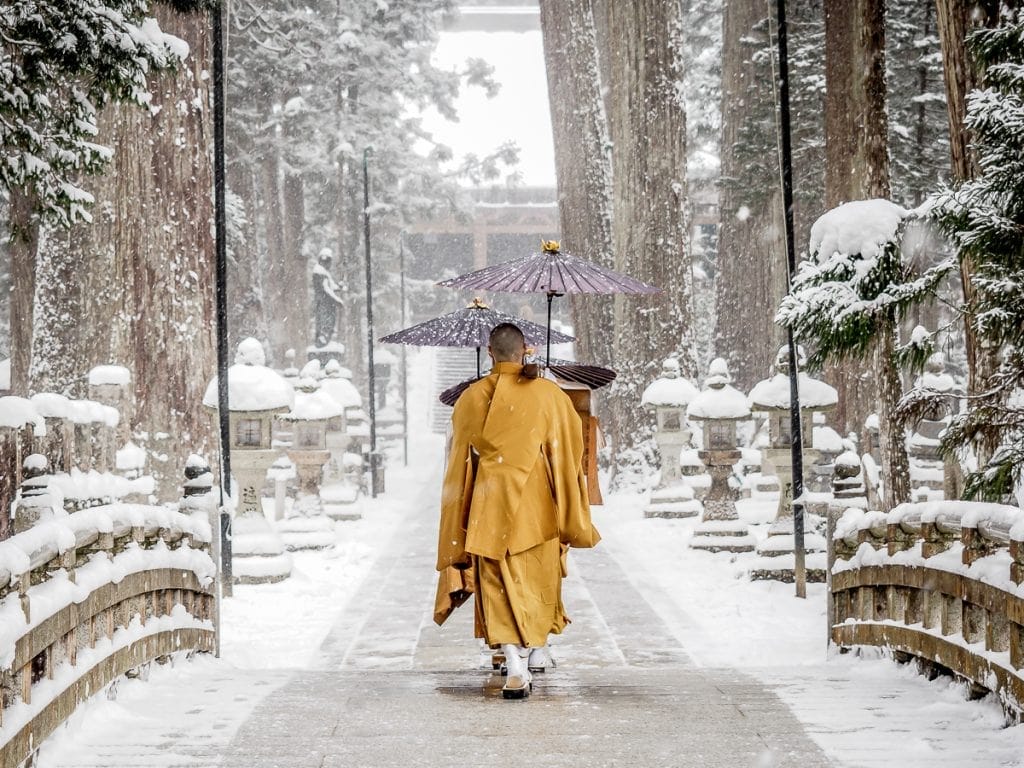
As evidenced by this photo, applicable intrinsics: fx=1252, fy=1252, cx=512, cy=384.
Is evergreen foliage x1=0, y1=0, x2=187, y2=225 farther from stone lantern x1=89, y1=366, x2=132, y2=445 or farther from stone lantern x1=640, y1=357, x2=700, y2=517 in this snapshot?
stone lantern x1=640, y1=357, x2=700, y2=517

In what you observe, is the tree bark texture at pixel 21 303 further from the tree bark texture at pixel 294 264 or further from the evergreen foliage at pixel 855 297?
the evergreen foliage at pixel 855 297

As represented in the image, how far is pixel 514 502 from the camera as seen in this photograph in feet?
19.1

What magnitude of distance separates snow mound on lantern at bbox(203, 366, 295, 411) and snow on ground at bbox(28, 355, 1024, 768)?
1.54 meters

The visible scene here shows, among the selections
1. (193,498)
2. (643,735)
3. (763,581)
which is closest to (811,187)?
(763,581)

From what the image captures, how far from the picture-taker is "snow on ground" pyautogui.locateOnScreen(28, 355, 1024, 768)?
4410mm

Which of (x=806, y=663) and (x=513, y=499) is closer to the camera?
(x=513, y=499)

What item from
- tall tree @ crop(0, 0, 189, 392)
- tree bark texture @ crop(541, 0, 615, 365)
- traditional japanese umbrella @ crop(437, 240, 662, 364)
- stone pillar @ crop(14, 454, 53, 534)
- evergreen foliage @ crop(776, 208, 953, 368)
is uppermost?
tree bark texture @ crop(541, 0, 615, 365)

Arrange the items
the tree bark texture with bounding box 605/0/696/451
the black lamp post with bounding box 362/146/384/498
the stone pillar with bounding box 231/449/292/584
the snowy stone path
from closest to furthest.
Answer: the snowy stone path
the stone pillar with bounding box 231/449/292/584
the tree bark texture with bounding box 605/0/696/451
the black lamp post with bounding box 362/146/384/498

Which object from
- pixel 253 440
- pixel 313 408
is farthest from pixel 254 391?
pixel 313 408

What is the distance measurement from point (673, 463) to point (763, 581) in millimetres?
4746

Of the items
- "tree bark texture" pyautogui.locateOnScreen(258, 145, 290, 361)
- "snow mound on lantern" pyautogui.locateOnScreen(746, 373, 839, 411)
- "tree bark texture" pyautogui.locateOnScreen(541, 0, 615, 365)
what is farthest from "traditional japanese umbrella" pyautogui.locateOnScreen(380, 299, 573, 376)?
"tree bark texture" pyautogui.locateOnScreen(258, 145, 290, 361)

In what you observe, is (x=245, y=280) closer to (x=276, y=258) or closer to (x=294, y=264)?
(x=294, y=264)

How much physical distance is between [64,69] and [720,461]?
7443 mm

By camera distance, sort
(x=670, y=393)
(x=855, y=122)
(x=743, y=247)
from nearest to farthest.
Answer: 1. (x=855, y=122)
2. (x=670, y=393)
3. (x=743, y=247)
